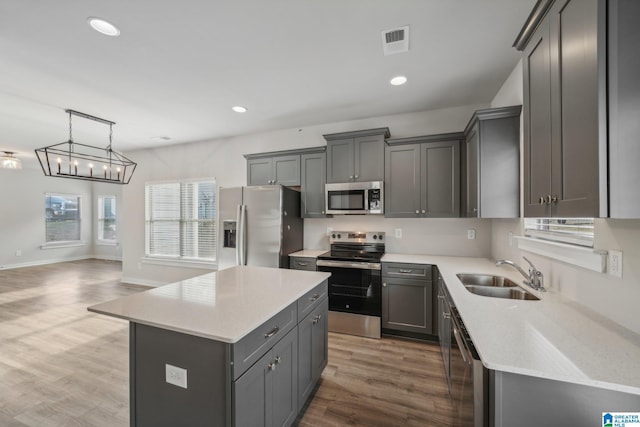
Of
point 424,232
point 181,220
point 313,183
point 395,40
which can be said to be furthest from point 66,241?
point 395,40

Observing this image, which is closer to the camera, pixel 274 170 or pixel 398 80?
pixel 398 80

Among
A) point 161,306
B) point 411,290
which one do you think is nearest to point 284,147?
point 411,290

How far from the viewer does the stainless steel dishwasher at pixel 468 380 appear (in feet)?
3.44

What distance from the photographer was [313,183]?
3.62 metres

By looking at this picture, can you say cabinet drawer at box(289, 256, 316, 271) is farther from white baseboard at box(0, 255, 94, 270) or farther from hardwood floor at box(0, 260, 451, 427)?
white baseboard at box(0, 255, 94, 270)

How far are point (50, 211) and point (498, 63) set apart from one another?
11258 mm

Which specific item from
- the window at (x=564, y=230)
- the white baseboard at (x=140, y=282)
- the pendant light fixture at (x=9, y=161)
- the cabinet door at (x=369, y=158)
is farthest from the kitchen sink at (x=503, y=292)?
the pendant light fixture at (x=9, y=161)

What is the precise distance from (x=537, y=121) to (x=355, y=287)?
7.65ft

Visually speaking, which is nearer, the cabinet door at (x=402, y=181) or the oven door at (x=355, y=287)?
the oven door at (x=355, y=287)

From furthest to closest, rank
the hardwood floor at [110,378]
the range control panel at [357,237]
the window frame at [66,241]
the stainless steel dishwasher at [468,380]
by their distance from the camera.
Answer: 1. the window frame at [66,241]
2. the range control panel at [357,237]
3. the hardwood floor at [110,378]
4. the stainless steel dishwasher at [468,380]

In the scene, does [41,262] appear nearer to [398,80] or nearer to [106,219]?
[106,219]

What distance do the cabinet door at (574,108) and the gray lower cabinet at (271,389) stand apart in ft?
4.98

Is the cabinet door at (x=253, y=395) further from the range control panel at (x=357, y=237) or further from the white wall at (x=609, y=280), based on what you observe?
the range control panel at (x=357, y=237)

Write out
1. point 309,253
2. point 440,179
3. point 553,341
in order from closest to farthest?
point 553,341 < point 440,179 < point 309,253
